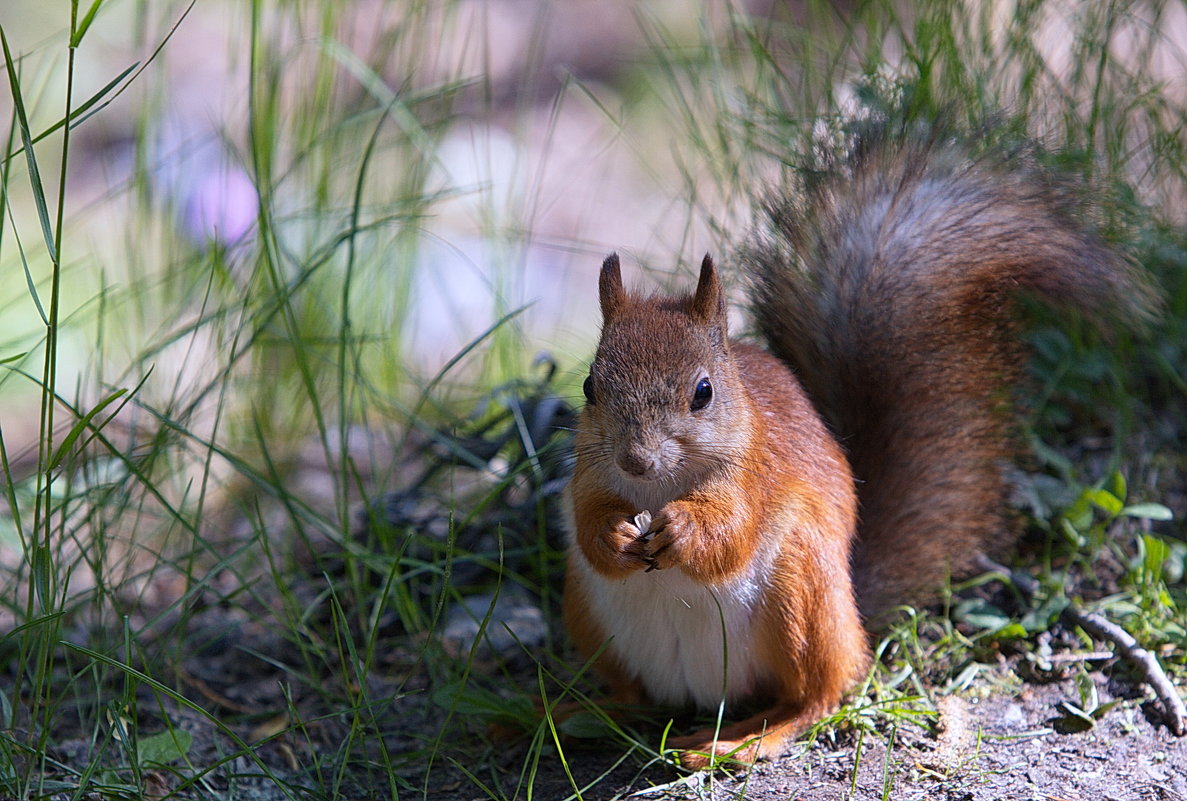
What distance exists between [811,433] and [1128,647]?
60 cm

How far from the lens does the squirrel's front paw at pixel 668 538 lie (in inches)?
57.4

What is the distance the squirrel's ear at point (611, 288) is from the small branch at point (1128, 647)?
0.83 m

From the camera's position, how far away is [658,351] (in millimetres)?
1497

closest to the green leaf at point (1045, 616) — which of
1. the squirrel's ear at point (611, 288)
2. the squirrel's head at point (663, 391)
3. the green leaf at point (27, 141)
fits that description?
the squirrel's head at point (663, 391)

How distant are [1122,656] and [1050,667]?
0.11 m

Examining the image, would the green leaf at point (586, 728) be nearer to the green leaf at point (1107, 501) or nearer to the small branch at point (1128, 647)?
the small branch at point (1128, 647)

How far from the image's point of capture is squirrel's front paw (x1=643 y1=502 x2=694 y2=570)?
1.46 meters

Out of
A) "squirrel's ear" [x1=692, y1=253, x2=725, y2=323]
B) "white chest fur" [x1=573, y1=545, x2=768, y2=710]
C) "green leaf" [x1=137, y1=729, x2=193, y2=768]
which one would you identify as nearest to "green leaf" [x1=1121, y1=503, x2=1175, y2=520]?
"white chest fur" [x1=573, y1=545, x2=768, y2=710]

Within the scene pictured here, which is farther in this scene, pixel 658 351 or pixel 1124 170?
pixel 1124 170

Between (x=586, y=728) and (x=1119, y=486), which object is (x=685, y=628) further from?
→ (x=1119, y=486)

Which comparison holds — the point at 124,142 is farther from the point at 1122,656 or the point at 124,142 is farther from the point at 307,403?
the point at 1122,656

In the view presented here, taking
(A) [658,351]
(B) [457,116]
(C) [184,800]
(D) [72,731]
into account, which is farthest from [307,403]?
(A) [658,351]

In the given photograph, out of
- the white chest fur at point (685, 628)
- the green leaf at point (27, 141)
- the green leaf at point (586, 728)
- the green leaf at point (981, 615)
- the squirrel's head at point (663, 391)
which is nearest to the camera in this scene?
the green leaf at point (27, 141)

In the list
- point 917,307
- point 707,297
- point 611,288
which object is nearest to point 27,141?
point 611,288
